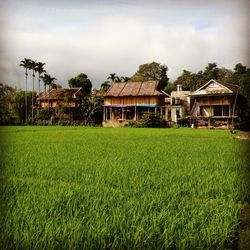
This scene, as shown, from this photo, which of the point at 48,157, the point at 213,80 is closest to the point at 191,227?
the point at 48,157

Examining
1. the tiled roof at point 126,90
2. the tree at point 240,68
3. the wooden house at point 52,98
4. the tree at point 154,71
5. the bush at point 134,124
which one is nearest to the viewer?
the tree at point 240,68

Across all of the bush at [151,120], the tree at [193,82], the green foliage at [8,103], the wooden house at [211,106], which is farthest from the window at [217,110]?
the green foliage at [8,103]

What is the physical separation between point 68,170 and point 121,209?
2481 mm

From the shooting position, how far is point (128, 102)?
1085 inches

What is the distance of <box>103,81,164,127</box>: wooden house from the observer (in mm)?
26078

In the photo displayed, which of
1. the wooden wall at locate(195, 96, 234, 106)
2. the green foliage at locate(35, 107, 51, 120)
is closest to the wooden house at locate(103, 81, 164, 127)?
the wooden wall at locate(195, 96, 234, 106)

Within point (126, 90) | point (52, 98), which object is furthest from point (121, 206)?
point (126, 90)

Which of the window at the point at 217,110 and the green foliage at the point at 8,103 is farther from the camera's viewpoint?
the window at the point at 217,110

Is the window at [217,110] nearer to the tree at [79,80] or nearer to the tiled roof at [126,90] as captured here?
the tiled roof at [126,90]

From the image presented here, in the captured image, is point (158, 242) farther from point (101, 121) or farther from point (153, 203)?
point (101, 121)

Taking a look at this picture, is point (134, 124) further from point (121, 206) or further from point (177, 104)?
point (121, 206)

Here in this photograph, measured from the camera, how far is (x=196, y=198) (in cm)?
349

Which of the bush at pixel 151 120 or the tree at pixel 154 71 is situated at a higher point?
the tree at pixel 154 71

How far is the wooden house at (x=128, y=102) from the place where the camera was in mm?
26078
